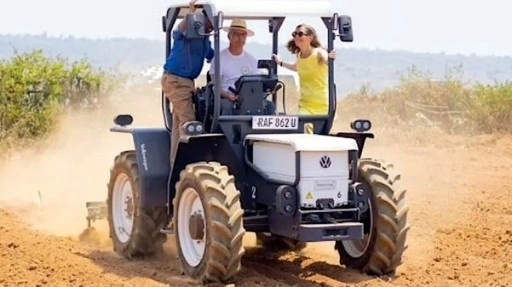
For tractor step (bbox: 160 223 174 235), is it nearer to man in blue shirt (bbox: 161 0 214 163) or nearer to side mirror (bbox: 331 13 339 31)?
man in blue shirt (bbox: 161 0 214 163)

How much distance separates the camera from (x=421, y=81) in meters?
29.4

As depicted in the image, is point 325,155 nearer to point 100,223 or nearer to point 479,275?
point 479,275

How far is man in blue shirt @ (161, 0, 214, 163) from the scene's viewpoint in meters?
11.0

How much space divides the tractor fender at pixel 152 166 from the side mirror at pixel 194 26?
55.7 inches

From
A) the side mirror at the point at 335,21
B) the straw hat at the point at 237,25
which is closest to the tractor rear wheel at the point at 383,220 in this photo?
the side mirror at the point at 335,21

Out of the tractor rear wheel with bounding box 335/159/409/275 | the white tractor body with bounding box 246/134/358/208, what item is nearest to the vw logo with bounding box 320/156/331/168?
the white tractor body with bounding box 246/134/358/208

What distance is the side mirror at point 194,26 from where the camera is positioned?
10359mm

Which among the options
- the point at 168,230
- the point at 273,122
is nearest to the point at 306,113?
the point at 273,122

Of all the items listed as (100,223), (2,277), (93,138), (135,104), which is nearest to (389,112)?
(135,104)

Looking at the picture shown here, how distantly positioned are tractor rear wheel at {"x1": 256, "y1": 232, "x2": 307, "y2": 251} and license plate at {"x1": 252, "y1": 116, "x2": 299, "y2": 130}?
5.46 ft

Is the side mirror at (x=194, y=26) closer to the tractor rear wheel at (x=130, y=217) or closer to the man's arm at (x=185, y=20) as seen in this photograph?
the man's arm at (x=185, y=20)

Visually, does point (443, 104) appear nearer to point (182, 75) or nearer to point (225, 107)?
point (182, 75)

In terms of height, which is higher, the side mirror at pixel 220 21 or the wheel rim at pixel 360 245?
the side mirror at pixel 220 21

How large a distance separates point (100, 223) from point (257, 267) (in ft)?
10.7
